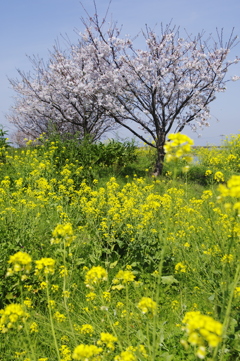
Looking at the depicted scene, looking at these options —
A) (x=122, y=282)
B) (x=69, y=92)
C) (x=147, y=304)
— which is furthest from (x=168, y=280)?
(x=69, y=92)

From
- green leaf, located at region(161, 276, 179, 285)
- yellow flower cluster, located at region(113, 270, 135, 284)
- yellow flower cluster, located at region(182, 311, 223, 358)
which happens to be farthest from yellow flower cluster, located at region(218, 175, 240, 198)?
green leaf, located at region(161, 276, 179, 285)

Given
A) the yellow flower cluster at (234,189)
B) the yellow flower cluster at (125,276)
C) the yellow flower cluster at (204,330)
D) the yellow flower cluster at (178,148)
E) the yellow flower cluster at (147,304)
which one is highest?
the yellow flower cluster at (178,148)

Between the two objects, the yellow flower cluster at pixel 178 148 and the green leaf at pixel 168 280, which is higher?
the yellow flower cluster at pixel 178 148

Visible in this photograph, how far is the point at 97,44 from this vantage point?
9.19 m

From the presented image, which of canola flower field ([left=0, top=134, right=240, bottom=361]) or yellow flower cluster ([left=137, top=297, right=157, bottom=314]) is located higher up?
yellow flower cluster ([left=137, top=297, right=157, bottom=314])

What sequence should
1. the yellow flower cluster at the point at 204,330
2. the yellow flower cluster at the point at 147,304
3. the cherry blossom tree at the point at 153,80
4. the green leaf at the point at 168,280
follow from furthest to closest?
the cherry blossom tree at the point at 153,80 < the green leaf at the point at 168,280 < the yellow flower cluster at the point at 147,304 < the yellow flower cluster at the point at 204,330

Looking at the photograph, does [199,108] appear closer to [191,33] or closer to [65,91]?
[191,33]

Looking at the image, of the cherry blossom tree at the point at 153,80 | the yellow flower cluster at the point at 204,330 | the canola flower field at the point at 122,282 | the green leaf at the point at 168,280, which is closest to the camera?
the yellow flower cluster at the point at 204,330

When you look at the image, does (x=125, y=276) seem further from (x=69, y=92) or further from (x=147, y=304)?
(x=69, y=92)

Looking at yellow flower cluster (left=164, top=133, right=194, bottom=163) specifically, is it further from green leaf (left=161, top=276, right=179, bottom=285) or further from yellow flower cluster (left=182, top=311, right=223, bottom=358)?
green leaf (left=161, top=276, right=179, bottom=285)

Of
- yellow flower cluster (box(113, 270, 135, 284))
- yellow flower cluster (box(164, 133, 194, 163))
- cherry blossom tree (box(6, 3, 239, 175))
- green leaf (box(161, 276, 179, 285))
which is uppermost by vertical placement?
cherry blossom tree (box(6, 3, 239, 175))

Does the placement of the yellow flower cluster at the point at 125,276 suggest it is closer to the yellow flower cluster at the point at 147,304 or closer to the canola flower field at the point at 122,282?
the canola flower field at the point at 122,282

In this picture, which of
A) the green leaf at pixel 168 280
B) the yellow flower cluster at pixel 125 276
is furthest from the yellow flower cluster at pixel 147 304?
the green leaf at pixel 168 280

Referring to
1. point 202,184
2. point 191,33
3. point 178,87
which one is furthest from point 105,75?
point 202,184
